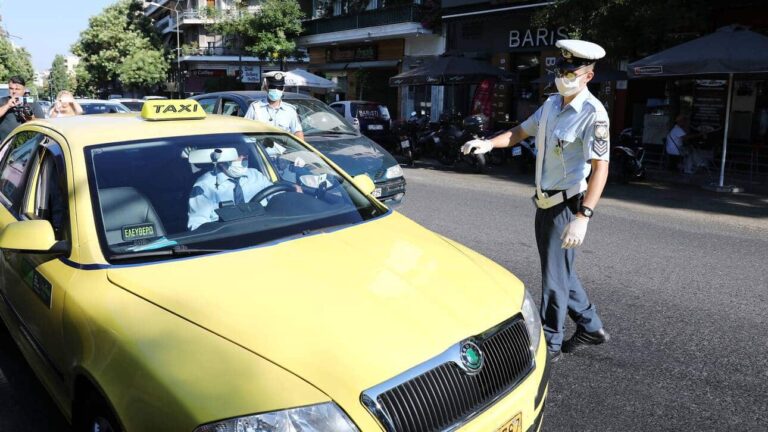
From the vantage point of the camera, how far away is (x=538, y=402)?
8.20 feet

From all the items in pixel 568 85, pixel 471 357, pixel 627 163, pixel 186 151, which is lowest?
pixel 627 163

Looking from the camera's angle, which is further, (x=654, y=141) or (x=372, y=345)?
(x=654, y=141)

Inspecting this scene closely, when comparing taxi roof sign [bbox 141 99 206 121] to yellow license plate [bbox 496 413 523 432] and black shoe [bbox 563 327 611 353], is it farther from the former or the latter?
black shoe [bbox 563 327 611 353]

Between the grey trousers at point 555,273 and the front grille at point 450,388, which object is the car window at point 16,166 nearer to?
the front grille at point 450,388

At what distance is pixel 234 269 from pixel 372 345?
718 mm

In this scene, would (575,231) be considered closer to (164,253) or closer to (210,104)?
(164,253)

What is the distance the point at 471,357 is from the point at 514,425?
0.34 m

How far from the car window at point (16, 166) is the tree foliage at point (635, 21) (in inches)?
454

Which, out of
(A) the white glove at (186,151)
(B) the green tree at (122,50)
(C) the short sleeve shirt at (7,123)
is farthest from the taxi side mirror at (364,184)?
(B) the green tree at (122,50)

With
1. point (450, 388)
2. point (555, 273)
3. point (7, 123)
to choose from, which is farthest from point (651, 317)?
point (7, 123)

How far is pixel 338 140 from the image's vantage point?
337 inches

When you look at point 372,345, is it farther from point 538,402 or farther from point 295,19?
point 295,19

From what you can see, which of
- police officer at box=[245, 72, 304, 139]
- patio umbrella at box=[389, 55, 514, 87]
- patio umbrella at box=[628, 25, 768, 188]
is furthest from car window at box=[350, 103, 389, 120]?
police officer at box=[245, 72, 304, 139]

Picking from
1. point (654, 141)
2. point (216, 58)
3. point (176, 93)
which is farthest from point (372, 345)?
point (176, 93)
